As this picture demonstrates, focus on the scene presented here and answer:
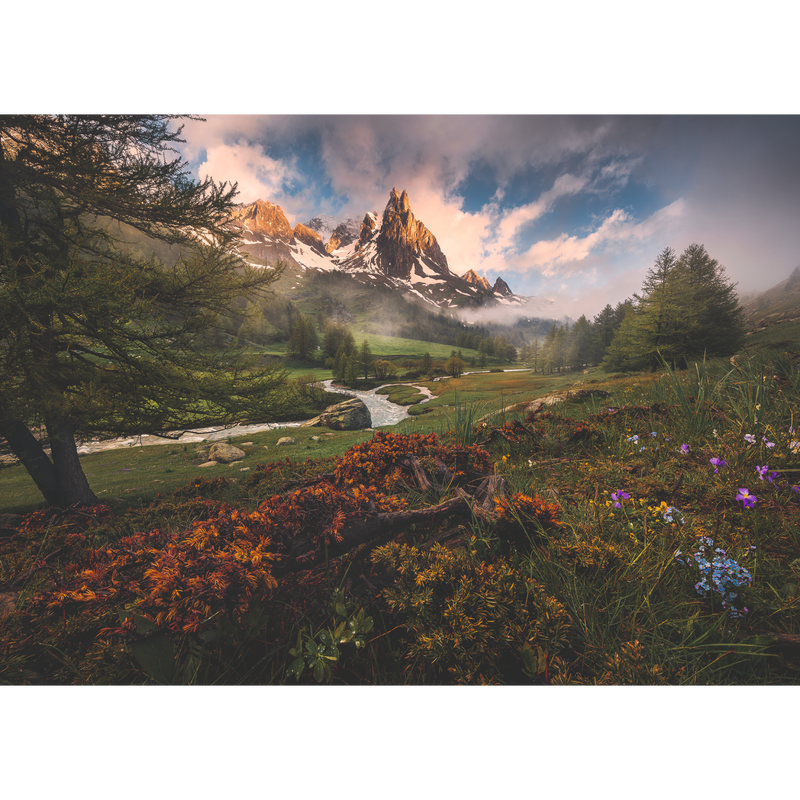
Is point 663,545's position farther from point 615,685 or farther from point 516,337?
point 516,337

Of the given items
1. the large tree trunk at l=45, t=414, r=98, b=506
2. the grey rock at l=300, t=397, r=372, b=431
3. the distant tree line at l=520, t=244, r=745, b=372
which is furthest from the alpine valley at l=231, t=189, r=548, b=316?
the large tree trunk at l=45, t=414, r=98, b=506

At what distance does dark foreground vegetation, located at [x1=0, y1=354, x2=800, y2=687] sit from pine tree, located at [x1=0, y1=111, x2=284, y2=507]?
3.40 m

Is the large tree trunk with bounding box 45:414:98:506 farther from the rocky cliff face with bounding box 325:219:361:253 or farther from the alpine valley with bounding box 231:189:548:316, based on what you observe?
the rocky cliff face with bounding box 325:219:361:253

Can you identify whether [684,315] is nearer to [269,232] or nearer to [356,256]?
[356,256]

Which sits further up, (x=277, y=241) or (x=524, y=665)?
(x=277, y=241)

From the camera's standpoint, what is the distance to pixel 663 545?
5.97 feet

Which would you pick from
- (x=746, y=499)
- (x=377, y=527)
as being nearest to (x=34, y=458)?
(x=377, y=527)

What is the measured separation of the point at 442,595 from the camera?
59.2 inches

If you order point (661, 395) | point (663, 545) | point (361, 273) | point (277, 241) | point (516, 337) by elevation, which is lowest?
point (663, 545)

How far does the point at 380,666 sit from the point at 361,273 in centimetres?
16250

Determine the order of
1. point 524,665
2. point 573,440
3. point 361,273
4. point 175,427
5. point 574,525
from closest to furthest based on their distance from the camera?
point 524,665
point 574,525
point 573,440
point 175,427
point 361,273

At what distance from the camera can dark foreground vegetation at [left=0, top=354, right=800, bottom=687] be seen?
131 cm
